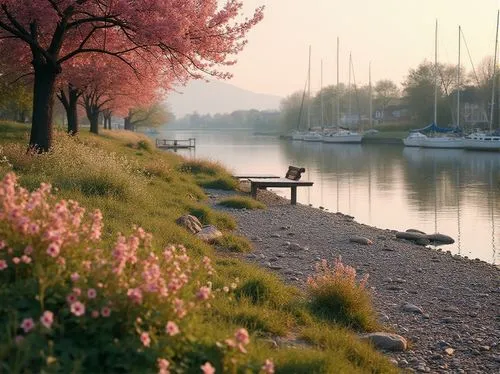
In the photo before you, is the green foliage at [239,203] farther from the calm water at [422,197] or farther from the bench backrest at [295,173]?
the calm water at [422,197]

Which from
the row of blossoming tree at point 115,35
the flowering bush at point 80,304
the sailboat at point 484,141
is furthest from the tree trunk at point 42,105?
the sailboat at point 484,141

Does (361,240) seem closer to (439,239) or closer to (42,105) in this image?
(439,239)

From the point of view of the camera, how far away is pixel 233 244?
1262cm

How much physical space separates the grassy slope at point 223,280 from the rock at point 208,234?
590 millimetres

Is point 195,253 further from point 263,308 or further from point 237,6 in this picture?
point 237,6

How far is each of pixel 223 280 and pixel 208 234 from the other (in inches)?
162

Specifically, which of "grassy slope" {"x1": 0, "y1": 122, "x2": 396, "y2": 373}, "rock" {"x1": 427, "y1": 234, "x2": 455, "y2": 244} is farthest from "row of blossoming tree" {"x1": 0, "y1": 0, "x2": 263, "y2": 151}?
"rock" {"x1": 427, "y1": 234, "x2": 455, "y2": 244}

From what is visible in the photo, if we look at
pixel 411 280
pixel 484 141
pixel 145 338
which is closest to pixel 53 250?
pixel 145 338

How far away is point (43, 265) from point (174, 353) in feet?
4.07

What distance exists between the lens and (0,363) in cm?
396

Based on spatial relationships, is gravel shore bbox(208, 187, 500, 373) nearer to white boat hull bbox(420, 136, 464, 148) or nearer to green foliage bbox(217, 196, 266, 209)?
green foliage bbox(217, 196, 266, 209)

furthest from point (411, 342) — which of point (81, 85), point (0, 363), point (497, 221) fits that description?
point (81, 85)

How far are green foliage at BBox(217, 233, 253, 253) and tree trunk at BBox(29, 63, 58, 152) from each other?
774 cm

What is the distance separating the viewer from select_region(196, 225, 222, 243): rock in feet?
41.0
